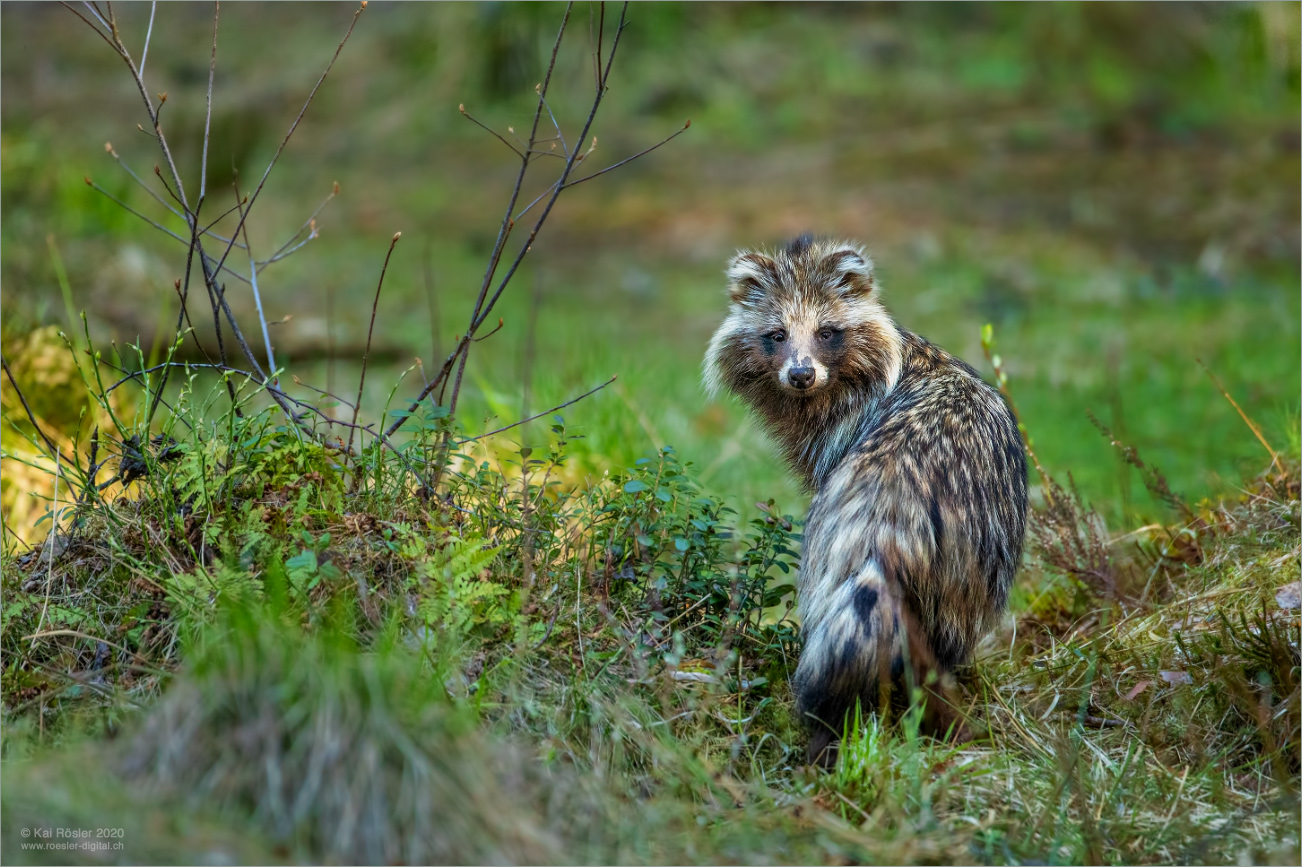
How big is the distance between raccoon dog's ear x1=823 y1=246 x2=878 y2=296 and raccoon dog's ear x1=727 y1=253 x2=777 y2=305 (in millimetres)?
264

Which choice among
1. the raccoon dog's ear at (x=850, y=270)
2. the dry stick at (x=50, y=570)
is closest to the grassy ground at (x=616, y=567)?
the dry stick at (x=50, y=570)

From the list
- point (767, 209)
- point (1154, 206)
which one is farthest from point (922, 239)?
point (1154, 206)

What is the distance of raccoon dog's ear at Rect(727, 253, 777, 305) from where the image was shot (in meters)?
5.00

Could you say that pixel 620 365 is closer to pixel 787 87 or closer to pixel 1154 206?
pixel 1154 206

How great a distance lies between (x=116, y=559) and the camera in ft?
11.6

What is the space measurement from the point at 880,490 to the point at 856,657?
0.55m

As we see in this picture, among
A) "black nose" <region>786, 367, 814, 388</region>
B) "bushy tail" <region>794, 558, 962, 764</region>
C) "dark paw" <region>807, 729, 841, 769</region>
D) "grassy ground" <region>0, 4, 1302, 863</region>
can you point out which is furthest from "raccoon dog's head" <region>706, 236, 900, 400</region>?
"dark paw" <region>807, 729, 841, 769</region>

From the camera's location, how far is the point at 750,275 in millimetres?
5043

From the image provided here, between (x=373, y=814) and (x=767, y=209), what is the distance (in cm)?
1080

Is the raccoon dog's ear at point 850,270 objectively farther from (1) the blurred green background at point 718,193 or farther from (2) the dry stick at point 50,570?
(2) the dry stick at point 50,570

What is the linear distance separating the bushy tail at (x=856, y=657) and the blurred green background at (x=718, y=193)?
8.37 ft

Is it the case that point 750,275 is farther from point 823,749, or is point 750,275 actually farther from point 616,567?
point 823,749

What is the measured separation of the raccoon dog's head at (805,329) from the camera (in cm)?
465

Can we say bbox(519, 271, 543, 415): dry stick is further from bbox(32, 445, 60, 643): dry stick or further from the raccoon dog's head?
bbox(32, 445, 60, 643): dry stick
